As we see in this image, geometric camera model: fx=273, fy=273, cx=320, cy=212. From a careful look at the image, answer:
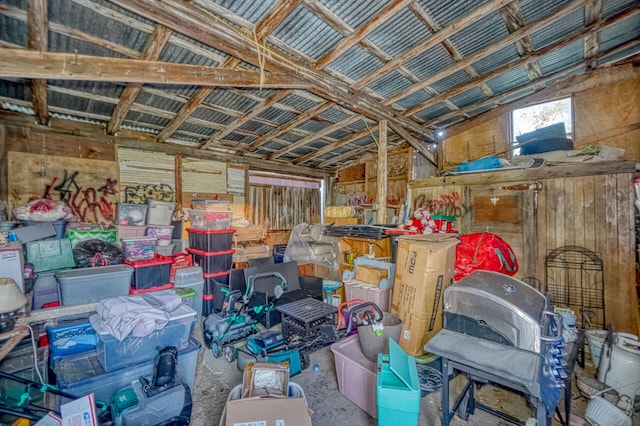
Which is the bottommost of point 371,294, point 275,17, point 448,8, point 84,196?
point 371,294

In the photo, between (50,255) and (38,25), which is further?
(50,255)

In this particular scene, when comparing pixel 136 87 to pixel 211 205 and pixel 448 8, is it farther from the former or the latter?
pixel 448 8

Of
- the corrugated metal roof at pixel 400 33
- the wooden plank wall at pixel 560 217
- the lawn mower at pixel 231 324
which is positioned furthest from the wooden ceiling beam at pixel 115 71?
the wooden plank wall at pixel 560 217

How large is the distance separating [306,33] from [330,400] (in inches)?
138

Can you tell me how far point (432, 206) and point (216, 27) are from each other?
4.48m

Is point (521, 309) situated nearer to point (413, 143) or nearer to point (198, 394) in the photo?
point (198, 394)

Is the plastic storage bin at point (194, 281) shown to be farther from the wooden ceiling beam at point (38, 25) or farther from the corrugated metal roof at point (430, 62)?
the corrugated metal roof at point (430, 62)

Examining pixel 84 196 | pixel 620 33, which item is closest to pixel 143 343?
pixel 84 196

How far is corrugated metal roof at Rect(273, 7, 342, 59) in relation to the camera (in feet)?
8.46

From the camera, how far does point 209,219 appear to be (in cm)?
425

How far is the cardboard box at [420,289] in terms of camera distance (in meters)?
2.86

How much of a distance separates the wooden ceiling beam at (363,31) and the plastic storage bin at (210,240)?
111 inches

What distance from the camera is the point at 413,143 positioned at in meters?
5.45

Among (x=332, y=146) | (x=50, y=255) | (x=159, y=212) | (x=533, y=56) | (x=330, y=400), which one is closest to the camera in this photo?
(x=330, y=400)
